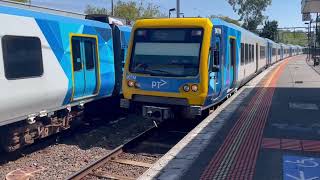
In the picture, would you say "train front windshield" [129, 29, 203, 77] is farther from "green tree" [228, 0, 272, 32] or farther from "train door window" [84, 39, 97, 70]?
"green tree" [228, 0, 272, 32]

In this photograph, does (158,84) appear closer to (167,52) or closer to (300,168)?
(167,52)

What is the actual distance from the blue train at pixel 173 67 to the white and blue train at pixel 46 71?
1.33 m

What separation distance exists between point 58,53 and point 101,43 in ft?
8.40

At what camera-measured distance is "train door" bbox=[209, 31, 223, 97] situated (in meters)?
10.8

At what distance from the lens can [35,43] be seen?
30.7 ft

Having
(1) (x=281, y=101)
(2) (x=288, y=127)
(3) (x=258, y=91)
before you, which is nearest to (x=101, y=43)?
(2) (x=288, y=127)

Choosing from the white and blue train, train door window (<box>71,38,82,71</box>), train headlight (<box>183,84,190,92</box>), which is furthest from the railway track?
train door window (<box>71,38,82,71</box>)

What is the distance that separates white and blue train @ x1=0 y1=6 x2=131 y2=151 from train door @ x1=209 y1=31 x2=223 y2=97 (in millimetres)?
3363

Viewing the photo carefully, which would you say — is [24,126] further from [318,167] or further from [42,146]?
[318,167]

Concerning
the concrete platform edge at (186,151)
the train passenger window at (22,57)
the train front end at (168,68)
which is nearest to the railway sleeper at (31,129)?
the train passenger window at (22,57)

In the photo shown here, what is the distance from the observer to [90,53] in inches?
471

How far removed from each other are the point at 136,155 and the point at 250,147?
2.72 metres

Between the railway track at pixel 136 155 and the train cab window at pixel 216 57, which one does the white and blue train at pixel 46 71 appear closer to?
the railway track at pixel 136 155

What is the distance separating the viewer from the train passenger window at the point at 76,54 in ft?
36.4
